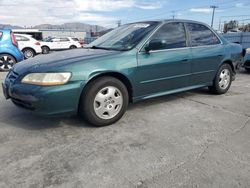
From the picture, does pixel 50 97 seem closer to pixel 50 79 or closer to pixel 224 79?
pixel 50 79

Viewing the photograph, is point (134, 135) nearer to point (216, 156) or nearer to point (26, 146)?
point (216, 156)

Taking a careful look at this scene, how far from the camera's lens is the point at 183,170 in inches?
95.7

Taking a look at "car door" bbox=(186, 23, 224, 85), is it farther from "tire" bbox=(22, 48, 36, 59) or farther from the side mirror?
"tire" bbox=(22, 48, 36, 59)

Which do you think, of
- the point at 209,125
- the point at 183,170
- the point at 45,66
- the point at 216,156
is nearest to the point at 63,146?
the point at 45,66

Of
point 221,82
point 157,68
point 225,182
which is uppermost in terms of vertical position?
point 157,68

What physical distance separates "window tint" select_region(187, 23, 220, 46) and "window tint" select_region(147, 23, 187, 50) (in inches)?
8.9

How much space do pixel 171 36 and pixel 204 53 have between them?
0.82m

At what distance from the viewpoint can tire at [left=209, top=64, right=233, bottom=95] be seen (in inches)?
199

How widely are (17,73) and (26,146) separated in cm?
105

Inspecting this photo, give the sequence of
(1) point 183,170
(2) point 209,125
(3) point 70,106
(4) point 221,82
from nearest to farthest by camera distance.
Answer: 1. (1) point 183,170
2. (3) point 70,106
3. (2) point 209,125
4. (4) point 221,82

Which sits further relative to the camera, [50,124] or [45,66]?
[50,124]

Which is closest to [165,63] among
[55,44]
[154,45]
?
[154,45]

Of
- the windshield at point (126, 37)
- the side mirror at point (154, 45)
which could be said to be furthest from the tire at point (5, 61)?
the side mirror at point (154, 45)

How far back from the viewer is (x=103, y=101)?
3422 millimetres
